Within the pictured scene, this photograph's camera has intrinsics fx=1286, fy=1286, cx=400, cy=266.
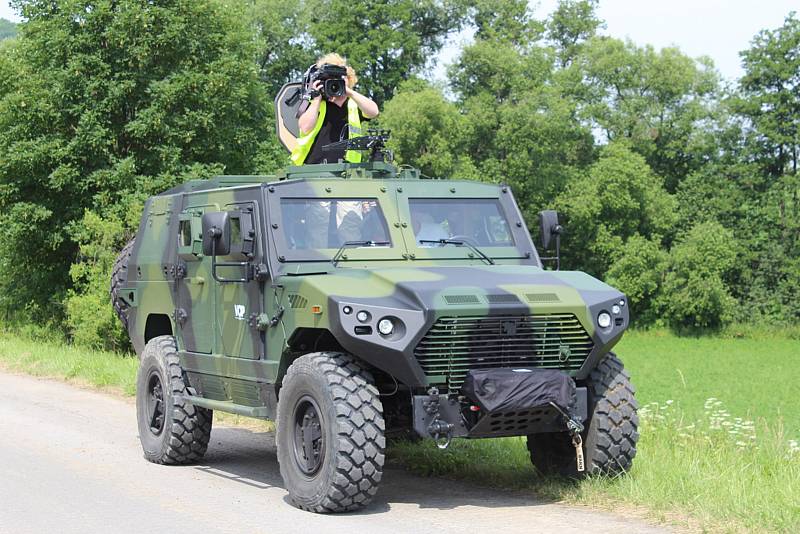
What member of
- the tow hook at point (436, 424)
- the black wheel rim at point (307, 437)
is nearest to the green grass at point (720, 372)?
the tow hook at point (436, 424)

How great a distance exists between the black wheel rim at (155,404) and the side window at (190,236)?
1.11 m

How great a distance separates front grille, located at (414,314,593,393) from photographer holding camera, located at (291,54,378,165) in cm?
369

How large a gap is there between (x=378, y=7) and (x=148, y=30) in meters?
28.5

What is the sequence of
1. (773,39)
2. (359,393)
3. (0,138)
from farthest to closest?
(773,39), (0,138), (359,393)

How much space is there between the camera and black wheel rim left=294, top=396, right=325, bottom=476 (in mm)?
8312

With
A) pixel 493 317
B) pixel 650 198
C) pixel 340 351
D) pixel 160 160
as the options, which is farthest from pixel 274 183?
pixel 650 198

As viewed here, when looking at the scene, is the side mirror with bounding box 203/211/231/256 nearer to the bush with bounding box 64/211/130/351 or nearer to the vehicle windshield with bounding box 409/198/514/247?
the vehicle windshield with bounding box 409/198/514/247

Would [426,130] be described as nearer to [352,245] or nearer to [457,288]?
[352,245]

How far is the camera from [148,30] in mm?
26734

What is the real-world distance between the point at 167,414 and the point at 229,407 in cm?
113

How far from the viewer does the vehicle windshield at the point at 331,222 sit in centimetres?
930

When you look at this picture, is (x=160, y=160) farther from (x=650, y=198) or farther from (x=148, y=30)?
(x=650, y=198)

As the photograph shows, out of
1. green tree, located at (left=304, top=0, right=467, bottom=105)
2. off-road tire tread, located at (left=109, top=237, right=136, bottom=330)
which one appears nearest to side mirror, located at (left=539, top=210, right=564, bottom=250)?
off-road tire tread, located at (left=109, top=237, right=136, bottom=330)

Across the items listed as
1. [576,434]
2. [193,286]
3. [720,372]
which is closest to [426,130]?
[720,372]
